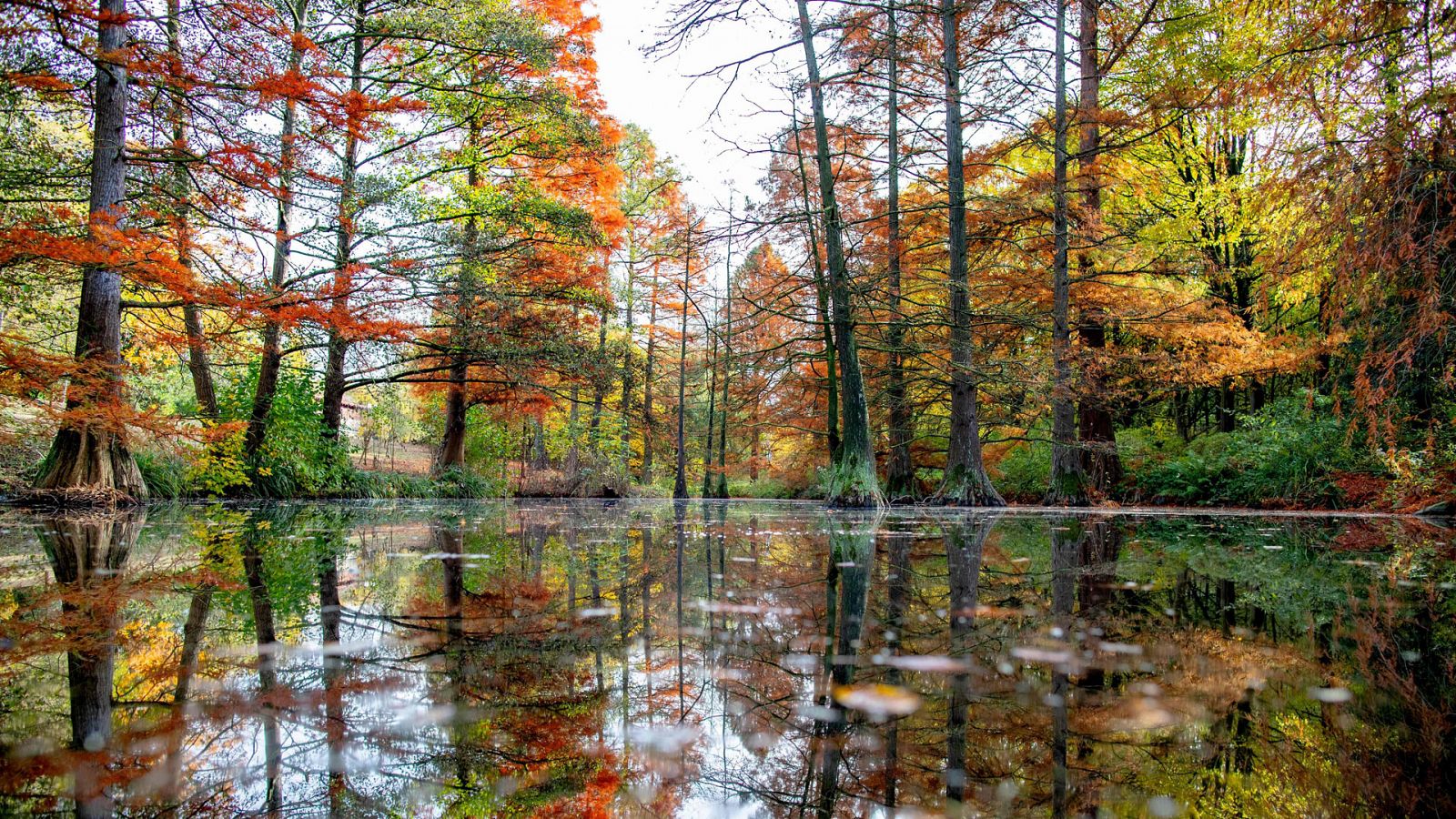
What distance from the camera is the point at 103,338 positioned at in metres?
7.22

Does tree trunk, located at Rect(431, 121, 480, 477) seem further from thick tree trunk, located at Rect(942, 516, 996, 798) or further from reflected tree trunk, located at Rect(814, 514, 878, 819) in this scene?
thick tree trunk, located at Rect(942, 516, 996, 798)

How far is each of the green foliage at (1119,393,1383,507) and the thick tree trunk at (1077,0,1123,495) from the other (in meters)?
0.98

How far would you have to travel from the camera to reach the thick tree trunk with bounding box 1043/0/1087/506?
376 inches

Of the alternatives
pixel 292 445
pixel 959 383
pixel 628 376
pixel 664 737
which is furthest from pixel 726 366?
pixel 664 737

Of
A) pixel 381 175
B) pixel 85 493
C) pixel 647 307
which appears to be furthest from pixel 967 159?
pixel 647 307

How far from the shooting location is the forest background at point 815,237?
16.1ft

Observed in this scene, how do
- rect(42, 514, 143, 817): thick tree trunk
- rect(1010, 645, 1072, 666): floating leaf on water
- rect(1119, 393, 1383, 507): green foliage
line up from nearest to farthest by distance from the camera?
rect(42, 514, 143, 817): thick tree trunk → rect(1010, 645, 1072, 666): floating leaf on water → rect(1119, 393, 1383, 507): green foliage

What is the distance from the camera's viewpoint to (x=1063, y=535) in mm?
4820

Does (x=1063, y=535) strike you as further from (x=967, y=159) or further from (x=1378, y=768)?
(x=967, y=159)

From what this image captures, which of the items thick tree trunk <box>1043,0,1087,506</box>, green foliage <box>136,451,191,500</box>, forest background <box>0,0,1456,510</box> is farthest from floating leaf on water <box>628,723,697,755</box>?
green foliage <box>136,451,191,500</box>

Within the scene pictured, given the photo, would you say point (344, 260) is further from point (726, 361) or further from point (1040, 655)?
point (1040, 655)

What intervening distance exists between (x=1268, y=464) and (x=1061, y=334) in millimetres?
3631

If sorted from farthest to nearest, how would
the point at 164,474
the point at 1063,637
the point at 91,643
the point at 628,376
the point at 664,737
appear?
the point at 628,376 → the point at 164,474 → the point at 1063,637 → the point at 91,643 → the point at 664,737

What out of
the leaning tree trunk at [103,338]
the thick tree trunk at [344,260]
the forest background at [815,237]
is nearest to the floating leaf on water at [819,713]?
the forest background at [815,237]
